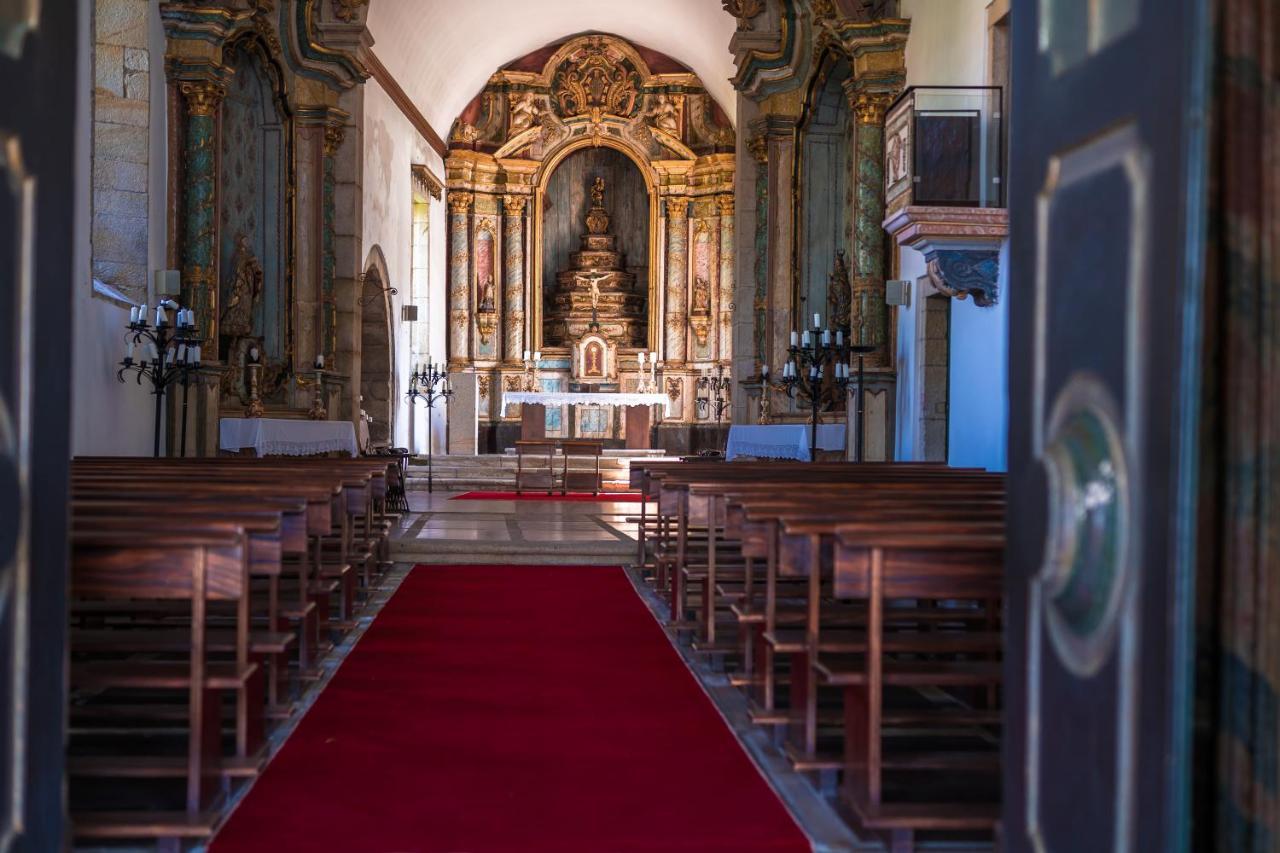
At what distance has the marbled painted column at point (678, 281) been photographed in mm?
24219

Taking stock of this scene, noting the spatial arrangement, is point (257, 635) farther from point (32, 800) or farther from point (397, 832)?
point (32, 800)

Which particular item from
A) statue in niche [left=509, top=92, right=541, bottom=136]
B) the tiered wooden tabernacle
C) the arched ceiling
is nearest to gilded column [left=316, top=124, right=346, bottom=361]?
the arched ceiling

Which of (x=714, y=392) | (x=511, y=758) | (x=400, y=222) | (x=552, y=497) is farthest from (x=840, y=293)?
(x=511, y=758)

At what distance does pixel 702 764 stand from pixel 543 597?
373cm

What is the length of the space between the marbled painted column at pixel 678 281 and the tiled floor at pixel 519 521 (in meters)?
8.86

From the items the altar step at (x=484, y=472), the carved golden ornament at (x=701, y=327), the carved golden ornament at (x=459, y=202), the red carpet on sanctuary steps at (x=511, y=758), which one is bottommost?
the red carpet on sanctuary steps at (x=511, y=758)

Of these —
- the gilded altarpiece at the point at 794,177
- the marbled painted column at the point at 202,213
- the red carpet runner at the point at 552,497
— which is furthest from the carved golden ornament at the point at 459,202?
the marbled painted column at the point at 202,213

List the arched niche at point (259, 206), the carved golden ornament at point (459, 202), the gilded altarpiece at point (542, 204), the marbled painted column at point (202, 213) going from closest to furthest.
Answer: the marbled painted column at point (202, 213) < the arched niche at point (259, 206) < the carved golden ornament at point (459, 202) < the gilded altarpiece at point (542, 204)

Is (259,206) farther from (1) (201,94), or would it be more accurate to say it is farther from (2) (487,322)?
(2) (487,322)

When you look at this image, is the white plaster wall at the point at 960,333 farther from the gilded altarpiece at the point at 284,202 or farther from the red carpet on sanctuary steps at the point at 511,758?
the gilded altarpiece at the point at 284,202

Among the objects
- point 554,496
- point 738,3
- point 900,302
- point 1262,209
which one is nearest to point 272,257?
point 554,496

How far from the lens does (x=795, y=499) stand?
480cm

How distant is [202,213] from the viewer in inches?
Result: 475

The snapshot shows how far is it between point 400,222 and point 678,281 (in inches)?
236
